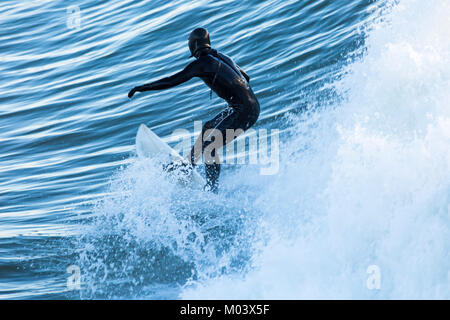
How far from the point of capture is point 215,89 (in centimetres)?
714

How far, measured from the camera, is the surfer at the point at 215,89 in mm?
6844

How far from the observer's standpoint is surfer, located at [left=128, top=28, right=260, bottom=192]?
684 centimetres

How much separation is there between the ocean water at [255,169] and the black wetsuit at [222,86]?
2.67 ft

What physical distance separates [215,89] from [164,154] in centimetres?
129

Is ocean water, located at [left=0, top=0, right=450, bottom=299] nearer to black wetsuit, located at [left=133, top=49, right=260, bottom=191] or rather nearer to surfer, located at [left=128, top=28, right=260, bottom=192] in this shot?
surfer, located at [left=128, top=28, right=260, bottom=192]

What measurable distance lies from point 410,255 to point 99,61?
10.1 meters

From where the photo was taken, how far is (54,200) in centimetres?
905
